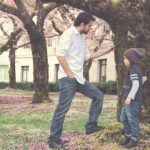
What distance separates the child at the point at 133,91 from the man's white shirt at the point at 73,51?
2.46 ft

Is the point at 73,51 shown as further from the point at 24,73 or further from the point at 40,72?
A: the point at 24,73

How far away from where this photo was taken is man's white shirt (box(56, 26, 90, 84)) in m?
8.64

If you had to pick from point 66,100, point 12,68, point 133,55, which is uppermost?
point 12,68

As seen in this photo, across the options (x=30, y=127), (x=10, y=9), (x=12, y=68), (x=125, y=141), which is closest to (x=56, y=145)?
(x=125, y=141)

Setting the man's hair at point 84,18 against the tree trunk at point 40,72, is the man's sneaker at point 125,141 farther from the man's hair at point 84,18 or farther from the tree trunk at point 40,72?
the tree trunk at point 40,72

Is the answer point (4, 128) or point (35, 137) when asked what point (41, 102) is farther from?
point (35, 137)

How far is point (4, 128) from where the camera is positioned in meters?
13.2

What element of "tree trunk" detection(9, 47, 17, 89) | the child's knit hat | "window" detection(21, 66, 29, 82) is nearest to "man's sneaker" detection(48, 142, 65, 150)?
the child's knit hat

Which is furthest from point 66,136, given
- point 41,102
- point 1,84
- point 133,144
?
point 1,84

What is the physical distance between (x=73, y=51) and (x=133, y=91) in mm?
1156

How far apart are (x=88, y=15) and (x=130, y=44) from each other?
1.30 meters

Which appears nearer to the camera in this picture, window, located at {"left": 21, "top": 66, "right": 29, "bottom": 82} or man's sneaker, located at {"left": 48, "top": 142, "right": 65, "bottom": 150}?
man's sneaker, located at {"left": 48, "top": 142, "right": 65, "bottom": 150}

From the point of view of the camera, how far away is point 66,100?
8.68m

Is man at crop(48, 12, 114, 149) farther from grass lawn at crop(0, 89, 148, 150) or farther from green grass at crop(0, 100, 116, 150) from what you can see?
green grass at crop(0, 100, 116, 150)
